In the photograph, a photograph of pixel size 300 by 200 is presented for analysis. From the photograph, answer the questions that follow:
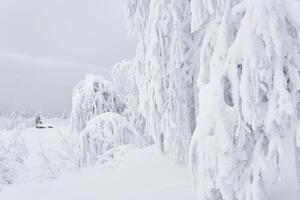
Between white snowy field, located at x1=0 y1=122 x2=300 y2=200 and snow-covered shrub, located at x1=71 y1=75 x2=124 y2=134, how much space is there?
22.8ft

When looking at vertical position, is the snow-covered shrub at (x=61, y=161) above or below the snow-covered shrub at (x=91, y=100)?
below

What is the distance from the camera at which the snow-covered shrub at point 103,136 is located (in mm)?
15805

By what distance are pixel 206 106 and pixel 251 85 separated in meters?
0.59

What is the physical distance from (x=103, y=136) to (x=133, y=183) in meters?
7.18

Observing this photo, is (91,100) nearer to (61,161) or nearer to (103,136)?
(103,136)

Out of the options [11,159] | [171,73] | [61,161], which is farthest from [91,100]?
[171,73]

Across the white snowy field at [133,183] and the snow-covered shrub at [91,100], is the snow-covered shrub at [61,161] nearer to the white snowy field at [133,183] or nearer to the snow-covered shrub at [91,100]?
the snow-covered shrub at [91,100]

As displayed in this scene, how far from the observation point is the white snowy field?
24.2 ft

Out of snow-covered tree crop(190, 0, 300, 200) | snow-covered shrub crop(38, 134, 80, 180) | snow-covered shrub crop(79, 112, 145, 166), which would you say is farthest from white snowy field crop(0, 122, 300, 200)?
snow-covered shrub crop(79, 112, 145, 166)

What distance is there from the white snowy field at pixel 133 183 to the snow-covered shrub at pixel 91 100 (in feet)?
22.8

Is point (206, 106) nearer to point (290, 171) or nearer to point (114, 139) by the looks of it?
point (290, 171)

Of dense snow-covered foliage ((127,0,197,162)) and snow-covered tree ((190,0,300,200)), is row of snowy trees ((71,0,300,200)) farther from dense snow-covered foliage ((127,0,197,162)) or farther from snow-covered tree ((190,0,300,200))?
dense snow-covered foliage ((127,0,197,162))

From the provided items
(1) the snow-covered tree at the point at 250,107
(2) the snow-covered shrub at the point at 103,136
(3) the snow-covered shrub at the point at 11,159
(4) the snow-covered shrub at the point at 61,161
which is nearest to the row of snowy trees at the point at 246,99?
(1) the snow-covered tree at the point at 250,107

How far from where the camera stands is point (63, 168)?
1464cm
